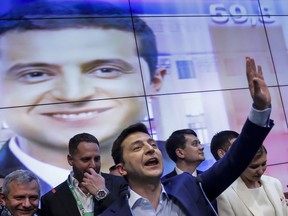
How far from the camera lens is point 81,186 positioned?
1.67 meters

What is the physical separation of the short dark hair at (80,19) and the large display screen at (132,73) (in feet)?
0.03

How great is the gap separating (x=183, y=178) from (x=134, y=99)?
225 centimetres

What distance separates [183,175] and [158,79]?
2.36 meters

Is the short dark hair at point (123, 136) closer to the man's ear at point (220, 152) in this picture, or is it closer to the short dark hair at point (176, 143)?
the man's ear at point (220, 152)

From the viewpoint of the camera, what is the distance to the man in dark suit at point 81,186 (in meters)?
1.57

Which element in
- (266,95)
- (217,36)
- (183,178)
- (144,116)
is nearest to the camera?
(266,95)

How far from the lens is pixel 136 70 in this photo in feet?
11.9

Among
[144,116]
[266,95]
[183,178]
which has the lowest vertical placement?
[183,178]

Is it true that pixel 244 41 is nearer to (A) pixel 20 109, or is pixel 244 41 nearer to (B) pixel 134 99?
(B) pixel 134 99

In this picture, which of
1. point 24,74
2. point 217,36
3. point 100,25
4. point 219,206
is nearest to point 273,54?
point 217,36

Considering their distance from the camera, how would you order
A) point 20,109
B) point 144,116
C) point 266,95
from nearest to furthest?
point 266,95 → point 20,109 → point 144,116

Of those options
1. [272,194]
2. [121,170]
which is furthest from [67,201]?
[272,194]

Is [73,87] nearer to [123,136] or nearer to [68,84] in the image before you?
[68,84]

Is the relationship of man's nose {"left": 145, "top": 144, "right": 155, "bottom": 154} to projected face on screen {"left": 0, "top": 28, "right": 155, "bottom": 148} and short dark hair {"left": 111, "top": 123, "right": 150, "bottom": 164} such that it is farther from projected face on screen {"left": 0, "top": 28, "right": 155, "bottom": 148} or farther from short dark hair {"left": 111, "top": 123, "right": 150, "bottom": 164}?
projected face on screen {"left": 0, "top": 28, "right": 155, "bottom": 148}
